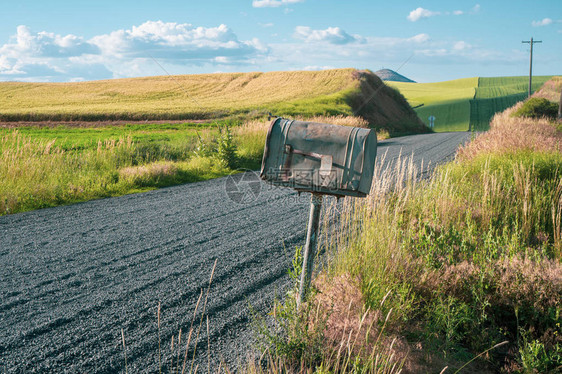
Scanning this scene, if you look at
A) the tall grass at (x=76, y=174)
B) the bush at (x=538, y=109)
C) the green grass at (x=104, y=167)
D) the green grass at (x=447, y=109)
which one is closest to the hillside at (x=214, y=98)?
the green grass at (x=447, y=109)

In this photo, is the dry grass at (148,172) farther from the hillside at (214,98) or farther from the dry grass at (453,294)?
the hillside at (214,98)

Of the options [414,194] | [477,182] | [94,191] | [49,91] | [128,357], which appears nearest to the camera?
[128,357]

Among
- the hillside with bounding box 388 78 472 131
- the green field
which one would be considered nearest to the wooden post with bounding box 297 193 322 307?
→ the green field

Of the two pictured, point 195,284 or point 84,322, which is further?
point 195,284

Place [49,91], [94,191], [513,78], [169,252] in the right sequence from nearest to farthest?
1. [169,252]
2. [94,191]
3. [49,91]
4. [513,78]

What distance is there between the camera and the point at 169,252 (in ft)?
18.4

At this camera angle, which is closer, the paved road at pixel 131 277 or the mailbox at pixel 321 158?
the mailbox at pixel 321 158

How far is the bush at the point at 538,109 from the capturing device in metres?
28.8

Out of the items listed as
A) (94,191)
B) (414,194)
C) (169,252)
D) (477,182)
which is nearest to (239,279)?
(169,252)

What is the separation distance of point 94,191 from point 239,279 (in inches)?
232

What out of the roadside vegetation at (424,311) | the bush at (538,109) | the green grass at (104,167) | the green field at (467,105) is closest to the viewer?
the roadside vegetation at (424,311)

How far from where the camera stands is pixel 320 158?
2.92 metres

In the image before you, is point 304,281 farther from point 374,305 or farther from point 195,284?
point 195,284

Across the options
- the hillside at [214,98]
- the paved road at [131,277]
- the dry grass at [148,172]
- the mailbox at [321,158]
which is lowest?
the paved road at [131,277]
